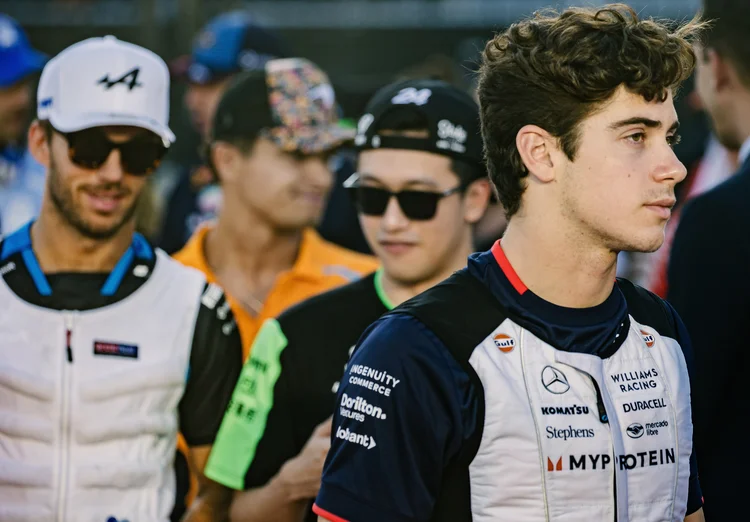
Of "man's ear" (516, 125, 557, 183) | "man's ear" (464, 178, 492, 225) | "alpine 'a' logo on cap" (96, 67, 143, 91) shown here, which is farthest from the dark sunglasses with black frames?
"man's ear" (516, 125, 557, 183)

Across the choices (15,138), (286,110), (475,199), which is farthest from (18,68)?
(475,199)

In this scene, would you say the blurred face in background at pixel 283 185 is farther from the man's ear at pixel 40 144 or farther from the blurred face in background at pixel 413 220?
the man's ear at pixel 40 144

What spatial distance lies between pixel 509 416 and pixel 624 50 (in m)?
0.88

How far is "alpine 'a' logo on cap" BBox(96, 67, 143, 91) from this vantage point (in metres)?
3.79

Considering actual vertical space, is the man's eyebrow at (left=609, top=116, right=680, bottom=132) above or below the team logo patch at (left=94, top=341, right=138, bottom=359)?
above

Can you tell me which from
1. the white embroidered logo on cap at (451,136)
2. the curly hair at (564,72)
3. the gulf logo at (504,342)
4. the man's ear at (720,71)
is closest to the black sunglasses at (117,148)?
the white embroidered logo on cap at (451,136)

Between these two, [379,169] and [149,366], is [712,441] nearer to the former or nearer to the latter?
[379,169]

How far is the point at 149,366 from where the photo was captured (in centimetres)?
360

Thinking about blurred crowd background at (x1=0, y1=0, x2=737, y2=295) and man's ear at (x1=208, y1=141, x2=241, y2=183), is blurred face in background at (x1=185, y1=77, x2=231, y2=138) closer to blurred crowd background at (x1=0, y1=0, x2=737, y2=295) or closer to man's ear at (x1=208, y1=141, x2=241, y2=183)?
blurred crowd background at (x1=0, y1=0, x2=737, y2=295)

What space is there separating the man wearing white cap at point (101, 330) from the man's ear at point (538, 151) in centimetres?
147

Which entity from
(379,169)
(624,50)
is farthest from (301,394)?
(624,50)

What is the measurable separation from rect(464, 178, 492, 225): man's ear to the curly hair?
1137mm

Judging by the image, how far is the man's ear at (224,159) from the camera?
5.32 meters

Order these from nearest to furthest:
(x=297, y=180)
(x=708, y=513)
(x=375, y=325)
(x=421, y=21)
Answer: (x=375, y=325) < (x=708, y=513) < (x=297, y=180) < (x=421, y=21)
